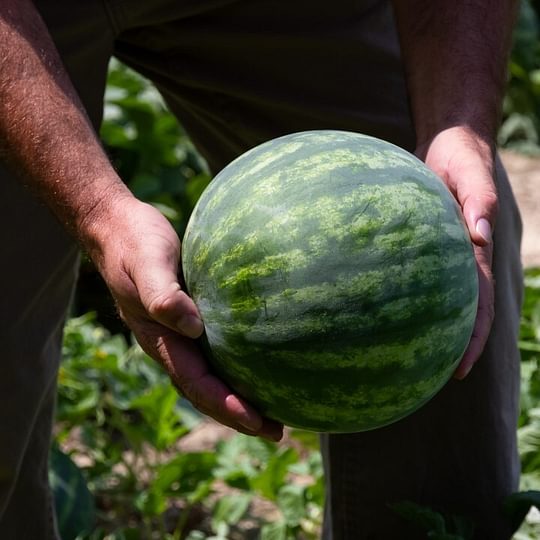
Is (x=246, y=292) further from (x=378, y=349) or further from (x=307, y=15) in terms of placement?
(x=307, y=15)

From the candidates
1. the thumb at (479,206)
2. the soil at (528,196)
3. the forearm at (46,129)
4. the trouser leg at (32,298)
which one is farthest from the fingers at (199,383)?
the soil at (528,196)

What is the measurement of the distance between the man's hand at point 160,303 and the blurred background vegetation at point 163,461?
2.39 feet

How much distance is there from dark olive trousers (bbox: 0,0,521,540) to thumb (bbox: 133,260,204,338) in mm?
729

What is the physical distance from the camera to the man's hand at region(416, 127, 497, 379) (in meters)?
1.97

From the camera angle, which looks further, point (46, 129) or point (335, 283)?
point (46, 129)

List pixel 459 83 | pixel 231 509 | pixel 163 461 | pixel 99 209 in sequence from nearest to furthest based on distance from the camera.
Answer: pixel 99 209 → pixel 459 83 → pixel 231 509 → pixel 163 461

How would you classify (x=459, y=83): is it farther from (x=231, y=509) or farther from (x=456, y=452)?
(x=231, y=509)

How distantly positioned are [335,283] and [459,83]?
805mm

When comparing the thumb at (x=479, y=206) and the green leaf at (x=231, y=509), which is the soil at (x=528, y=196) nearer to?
the green leaf at (x=231, y=509)

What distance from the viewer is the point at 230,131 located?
2.66 meters

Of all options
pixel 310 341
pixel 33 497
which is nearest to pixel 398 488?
pixel 33 497

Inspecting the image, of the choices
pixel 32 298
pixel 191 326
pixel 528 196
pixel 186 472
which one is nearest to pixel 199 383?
pixel 191 326

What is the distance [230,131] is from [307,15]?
1.04ft

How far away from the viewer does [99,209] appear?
196 cm
